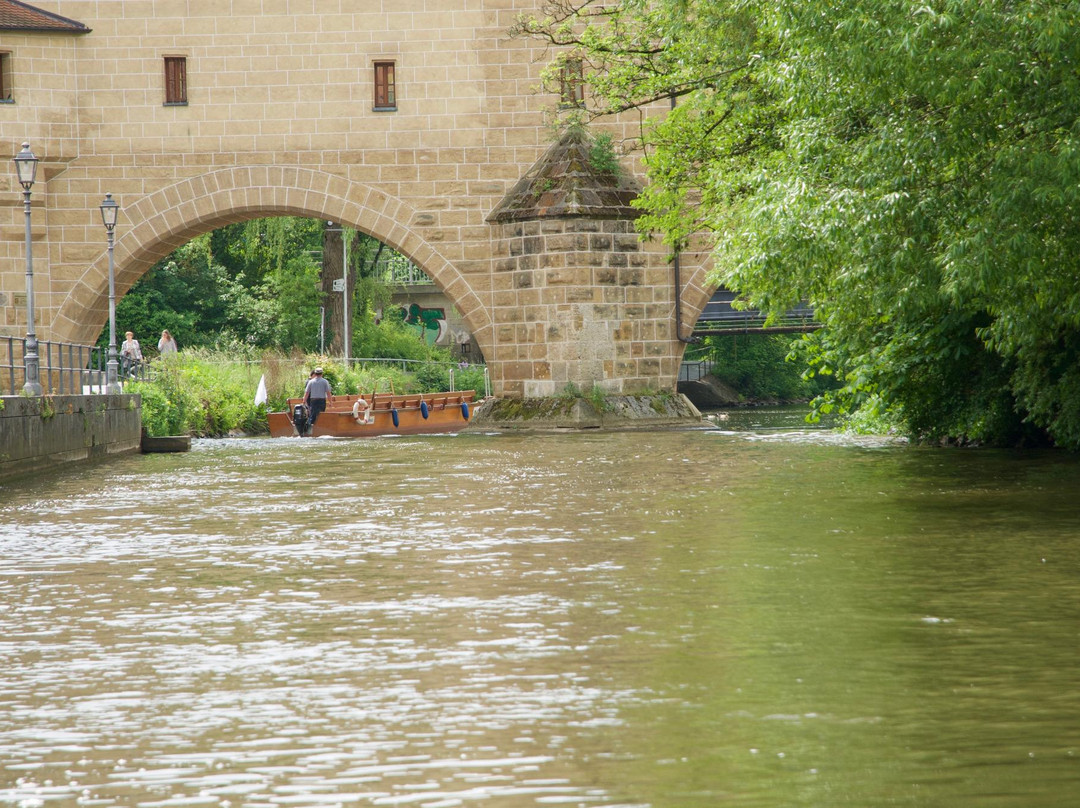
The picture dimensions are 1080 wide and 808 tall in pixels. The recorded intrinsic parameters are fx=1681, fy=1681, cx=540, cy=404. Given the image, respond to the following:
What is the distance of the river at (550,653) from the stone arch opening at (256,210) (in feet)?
51.2

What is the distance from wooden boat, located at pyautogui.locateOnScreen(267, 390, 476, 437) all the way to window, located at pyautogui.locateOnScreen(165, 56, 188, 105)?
5339 mm

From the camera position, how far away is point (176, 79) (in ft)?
91.1

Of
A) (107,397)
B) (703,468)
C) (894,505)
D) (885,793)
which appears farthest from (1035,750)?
(107,397)

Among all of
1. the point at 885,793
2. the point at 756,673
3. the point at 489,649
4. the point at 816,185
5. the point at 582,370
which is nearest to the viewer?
the point at 885,793

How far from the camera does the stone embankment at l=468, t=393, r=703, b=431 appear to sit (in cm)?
2558

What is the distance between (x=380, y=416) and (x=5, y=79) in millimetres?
8275

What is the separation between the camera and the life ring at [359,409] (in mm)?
27500

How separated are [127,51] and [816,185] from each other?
60.3ft

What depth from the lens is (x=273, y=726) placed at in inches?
185

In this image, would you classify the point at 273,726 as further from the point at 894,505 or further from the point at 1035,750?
the point at 894,505

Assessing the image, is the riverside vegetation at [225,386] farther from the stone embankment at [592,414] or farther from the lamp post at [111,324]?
the stone embankment at [592,414]

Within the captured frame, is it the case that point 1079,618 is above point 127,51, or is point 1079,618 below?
below

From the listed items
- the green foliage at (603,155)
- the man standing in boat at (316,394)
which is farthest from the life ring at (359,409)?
the green foliage at (603,155)

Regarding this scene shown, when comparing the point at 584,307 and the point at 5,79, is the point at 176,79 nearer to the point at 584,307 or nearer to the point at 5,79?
the point at 5,79
